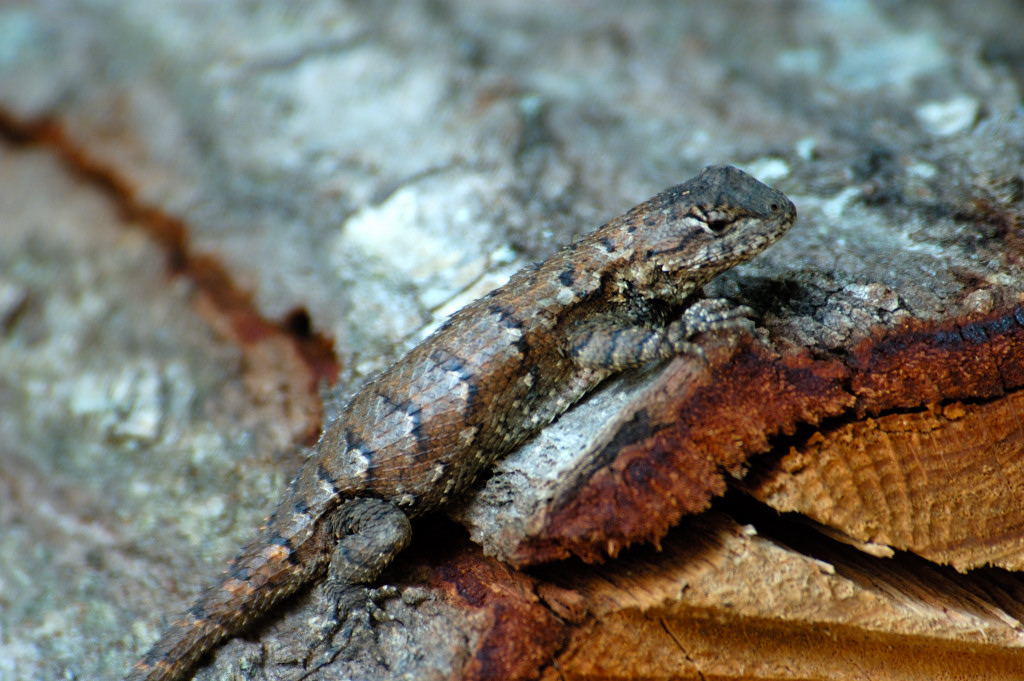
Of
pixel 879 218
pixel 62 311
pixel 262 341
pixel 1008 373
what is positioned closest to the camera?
pixel 1008 373

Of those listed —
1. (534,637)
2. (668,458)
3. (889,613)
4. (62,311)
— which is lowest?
(889,613)

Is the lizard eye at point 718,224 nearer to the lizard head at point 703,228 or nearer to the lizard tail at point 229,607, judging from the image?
the lizard head at point 703,228

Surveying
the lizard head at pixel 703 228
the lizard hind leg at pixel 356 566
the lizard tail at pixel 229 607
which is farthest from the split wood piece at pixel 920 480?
the lizard tail at pixel 229 607

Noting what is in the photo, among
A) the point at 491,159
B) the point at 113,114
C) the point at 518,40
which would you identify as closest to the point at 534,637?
the point at 491,159

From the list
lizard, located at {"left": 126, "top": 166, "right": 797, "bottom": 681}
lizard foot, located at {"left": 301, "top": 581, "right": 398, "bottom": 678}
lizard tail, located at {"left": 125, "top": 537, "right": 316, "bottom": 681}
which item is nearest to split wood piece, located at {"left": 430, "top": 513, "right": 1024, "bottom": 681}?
lizard foot, located at {"left": 301, "top": 581, "right": 398, "bottom": 678}

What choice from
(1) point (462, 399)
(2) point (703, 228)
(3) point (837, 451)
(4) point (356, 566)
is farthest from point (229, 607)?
(2) point (703, 228)

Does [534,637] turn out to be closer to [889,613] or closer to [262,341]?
[889,613]
